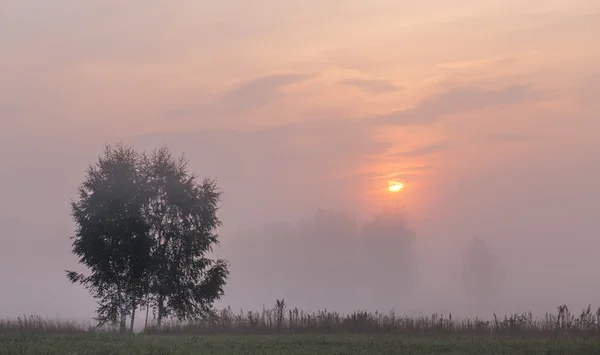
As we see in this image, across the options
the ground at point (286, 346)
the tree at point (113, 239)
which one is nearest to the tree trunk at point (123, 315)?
the tree at point (113, 239)

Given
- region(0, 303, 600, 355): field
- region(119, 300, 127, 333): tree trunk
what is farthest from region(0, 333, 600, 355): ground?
region(119, 300, 127, 333): tree trunk

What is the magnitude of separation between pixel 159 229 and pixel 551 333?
76.4 ft

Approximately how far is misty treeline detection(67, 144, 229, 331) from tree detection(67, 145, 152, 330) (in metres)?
0.06

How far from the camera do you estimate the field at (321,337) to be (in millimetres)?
30828

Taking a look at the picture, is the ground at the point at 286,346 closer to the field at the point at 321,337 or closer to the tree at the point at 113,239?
the field at the point at 321,337

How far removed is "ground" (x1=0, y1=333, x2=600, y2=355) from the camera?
29844mm

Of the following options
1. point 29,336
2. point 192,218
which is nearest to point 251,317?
point 192,218

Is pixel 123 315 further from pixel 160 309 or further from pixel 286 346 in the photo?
pixel 286 346

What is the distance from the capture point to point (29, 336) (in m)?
36.1

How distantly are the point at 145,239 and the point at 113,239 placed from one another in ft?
6.13

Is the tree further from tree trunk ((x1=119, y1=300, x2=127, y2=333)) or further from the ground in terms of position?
the ground

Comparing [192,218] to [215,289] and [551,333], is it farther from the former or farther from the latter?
[551,333]

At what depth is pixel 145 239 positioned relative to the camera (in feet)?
155

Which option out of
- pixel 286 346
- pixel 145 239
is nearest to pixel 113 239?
pixel 145 239
